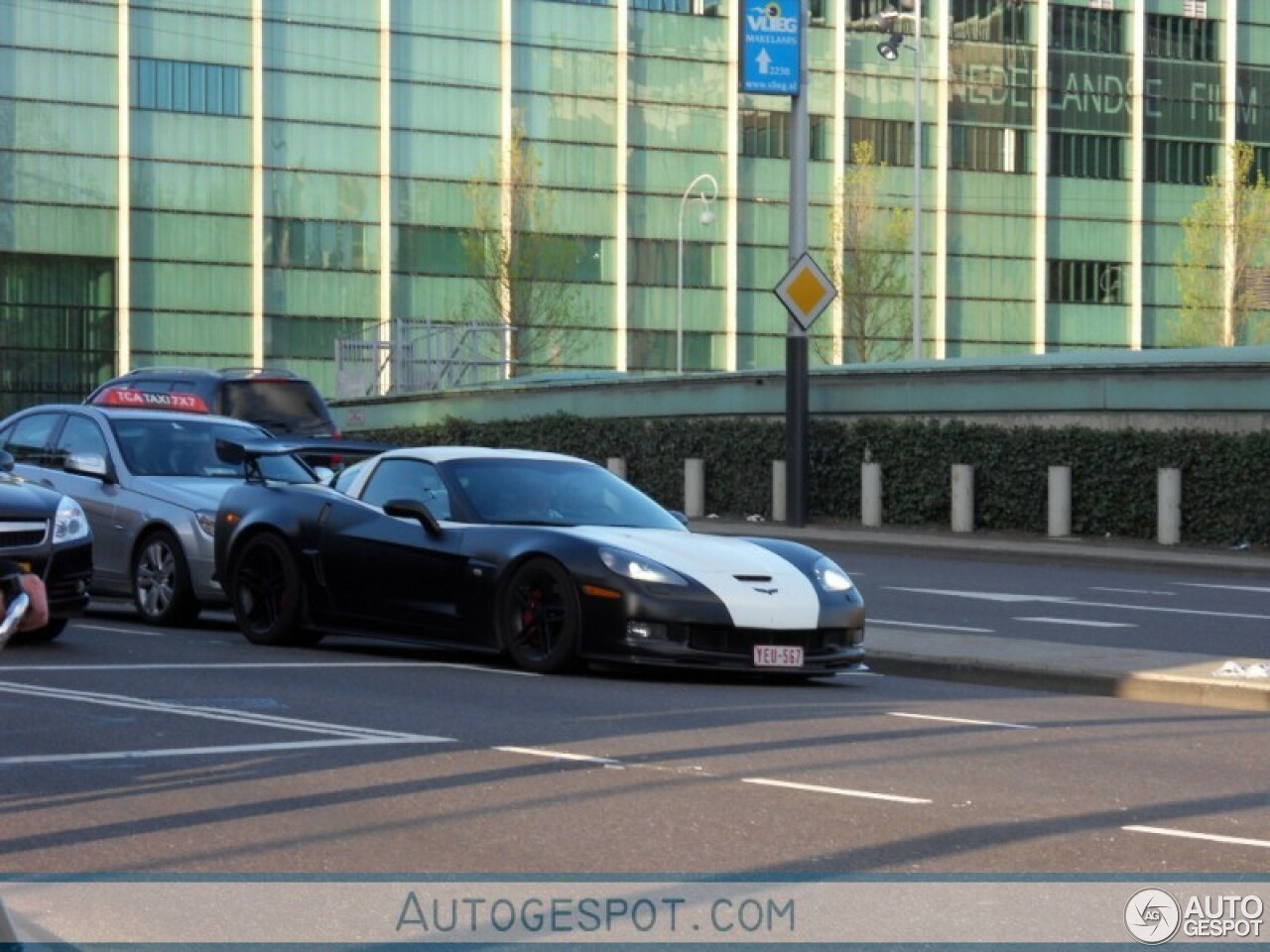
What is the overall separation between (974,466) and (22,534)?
21.2m

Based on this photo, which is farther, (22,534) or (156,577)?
(156,577)

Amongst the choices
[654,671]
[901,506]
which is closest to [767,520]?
[901,506]

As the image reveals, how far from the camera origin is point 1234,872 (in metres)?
7.42

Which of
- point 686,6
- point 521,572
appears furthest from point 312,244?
point 521,572

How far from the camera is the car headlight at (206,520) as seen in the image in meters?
16.3

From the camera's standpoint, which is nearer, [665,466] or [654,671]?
[654,671]

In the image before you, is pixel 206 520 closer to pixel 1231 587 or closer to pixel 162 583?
pixel 162 583

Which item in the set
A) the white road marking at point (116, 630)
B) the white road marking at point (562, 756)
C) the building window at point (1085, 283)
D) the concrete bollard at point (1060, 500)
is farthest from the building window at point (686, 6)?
the white road marking at point (562, 756)

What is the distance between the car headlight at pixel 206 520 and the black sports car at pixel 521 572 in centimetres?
55

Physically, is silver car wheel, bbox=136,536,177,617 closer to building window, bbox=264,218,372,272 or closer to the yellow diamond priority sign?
the yellow diamond priority sign

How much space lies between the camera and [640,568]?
13039 millimetres

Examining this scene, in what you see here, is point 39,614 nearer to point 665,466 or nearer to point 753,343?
point 665,466

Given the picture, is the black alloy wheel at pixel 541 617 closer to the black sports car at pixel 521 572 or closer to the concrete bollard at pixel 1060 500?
the black sports car at pixel 521 572

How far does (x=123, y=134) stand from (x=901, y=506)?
45.0 meters
